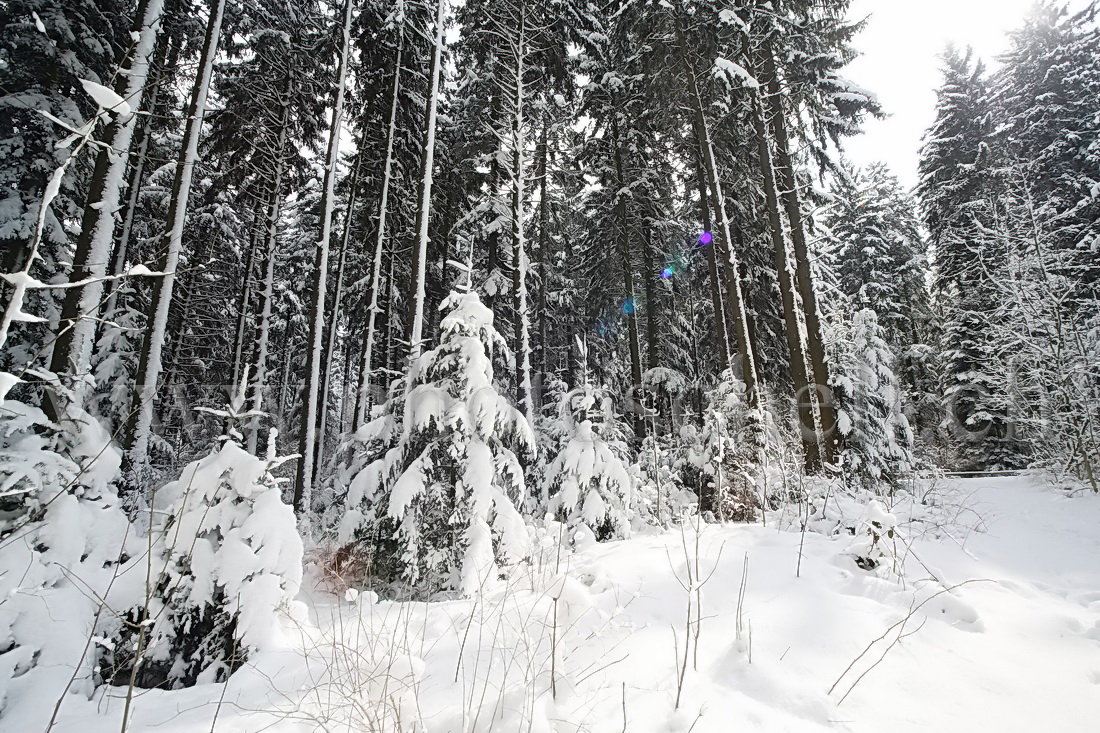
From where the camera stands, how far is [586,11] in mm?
13828

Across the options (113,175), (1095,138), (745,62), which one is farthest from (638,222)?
(1095,138)

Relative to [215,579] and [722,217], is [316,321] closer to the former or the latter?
[215,579]

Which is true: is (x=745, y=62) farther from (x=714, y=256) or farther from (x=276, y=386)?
(x=276, y=386)

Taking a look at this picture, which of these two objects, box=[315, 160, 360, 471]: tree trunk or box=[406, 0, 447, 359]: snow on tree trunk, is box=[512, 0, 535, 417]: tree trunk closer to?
box=[406, 0, 447, 359]: snow on tree trunk

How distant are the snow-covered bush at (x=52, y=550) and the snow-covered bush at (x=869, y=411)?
34.6 feet

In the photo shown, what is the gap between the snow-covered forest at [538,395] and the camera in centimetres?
230

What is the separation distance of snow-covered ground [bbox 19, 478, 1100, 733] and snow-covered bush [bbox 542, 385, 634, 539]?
2.74m

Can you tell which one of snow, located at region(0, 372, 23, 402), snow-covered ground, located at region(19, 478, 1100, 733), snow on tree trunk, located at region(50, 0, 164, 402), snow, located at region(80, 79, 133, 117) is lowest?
snow-covered ground, located at region(19, 478, 1100, 733)

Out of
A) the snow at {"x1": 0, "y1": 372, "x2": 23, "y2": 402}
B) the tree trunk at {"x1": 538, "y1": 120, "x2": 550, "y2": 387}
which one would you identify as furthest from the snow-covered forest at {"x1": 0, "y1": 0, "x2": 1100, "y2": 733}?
the tree trunk at {"x1": 538, "y1": 120, "x2": 550, "y2": 387}

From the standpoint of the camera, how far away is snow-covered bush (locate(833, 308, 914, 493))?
31.4 ft

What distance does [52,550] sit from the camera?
9.80ft

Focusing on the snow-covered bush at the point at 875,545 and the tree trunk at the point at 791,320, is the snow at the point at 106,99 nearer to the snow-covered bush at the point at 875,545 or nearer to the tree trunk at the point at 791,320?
the snow-covered bush at the point at 875,545

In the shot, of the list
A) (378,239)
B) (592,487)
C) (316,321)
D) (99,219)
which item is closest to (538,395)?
(378,239)

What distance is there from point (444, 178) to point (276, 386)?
48.2 feet
